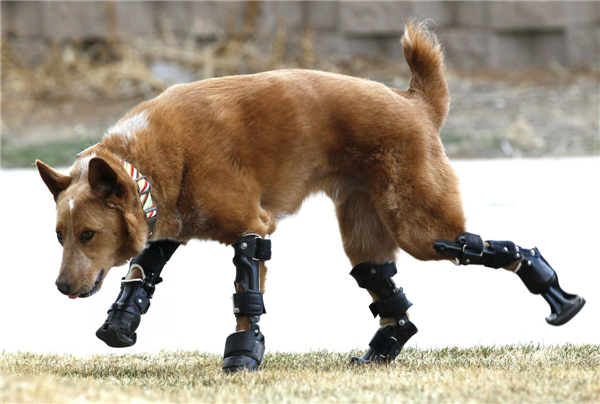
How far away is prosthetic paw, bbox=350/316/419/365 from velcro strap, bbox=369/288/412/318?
1.7 inches

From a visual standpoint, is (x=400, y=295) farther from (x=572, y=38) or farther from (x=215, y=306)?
(x=572, y=38)

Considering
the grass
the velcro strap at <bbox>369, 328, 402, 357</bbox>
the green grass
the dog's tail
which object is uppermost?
the green grass

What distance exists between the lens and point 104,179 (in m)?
3.23

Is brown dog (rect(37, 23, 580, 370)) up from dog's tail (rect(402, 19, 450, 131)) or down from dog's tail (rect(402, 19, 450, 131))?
down

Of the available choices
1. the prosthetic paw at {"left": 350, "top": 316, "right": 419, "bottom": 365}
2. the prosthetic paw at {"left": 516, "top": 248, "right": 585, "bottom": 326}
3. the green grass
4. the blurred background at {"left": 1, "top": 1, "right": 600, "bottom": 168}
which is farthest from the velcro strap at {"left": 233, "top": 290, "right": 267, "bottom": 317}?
the blurred background at {"left": 1, "top": 1, "right": 600, "bottom": 168}

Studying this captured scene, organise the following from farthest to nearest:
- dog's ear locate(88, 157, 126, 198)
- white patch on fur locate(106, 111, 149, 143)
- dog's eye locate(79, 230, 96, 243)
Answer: white patch on fur locate(106, 111, 149, 143)
dog's eye locate(79, 230, 96, 243)
dog's ear locate(88, 157, 126, 198)

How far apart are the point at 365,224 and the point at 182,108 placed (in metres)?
1.02

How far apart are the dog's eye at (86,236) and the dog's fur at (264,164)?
2 centimetres

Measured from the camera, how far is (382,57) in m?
10.6

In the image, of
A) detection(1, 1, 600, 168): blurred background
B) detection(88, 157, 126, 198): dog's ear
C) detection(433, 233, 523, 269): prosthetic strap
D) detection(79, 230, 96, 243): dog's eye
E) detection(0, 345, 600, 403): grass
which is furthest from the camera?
detection(1, 1, 600, 168): blurred background

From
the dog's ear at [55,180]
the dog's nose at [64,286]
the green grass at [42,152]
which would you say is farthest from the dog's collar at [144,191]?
the green grass at [42,152]

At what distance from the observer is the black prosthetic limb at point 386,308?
388 centimetres

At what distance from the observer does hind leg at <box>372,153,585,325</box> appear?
3.56 m

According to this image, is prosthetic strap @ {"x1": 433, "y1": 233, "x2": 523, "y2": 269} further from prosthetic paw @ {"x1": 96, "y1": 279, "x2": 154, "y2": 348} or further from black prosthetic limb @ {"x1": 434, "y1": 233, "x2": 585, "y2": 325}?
prosthetic paw @ {"x1": 96, "y1": 279, "x2": 154, "y2": 348}
